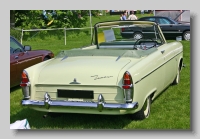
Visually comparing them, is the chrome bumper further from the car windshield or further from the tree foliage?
the tree foliage

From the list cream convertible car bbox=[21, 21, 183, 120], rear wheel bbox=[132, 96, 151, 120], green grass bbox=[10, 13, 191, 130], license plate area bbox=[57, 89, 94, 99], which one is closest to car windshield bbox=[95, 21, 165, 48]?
cream convertible car bbox=[21, 21, 183, 120]

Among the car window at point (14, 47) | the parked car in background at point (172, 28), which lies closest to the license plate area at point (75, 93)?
the car window at point (14, 47)

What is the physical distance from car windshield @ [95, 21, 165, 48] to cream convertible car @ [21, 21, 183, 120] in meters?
0.90

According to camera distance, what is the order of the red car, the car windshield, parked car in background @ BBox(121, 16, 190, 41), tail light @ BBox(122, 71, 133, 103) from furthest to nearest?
parked car in background @ BBox(121, 16, 190, 41)
the red car
the car windshield
tail light @ BBox(122, 71, 133, 103)

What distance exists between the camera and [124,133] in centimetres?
461

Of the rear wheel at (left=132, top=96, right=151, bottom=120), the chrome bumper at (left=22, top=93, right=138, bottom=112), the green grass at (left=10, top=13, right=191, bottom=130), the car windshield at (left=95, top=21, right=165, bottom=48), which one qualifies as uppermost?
the car windshield at (left=95, top=21, right=165, bottom=48)

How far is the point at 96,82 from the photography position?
443 centimetres

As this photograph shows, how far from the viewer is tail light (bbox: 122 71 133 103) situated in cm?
432

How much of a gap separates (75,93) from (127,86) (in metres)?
0.70

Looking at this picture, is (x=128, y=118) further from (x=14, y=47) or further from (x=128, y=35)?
(x=14, y=47)

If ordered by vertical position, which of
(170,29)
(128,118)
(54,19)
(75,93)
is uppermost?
(54,19)

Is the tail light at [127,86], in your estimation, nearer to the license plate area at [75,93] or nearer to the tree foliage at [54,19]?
the license plate area at [75,93]

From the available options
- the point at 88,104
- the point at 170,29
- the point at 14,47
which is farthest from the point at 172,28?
the point at 88,104

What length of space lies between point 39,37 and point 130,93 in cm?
1193
